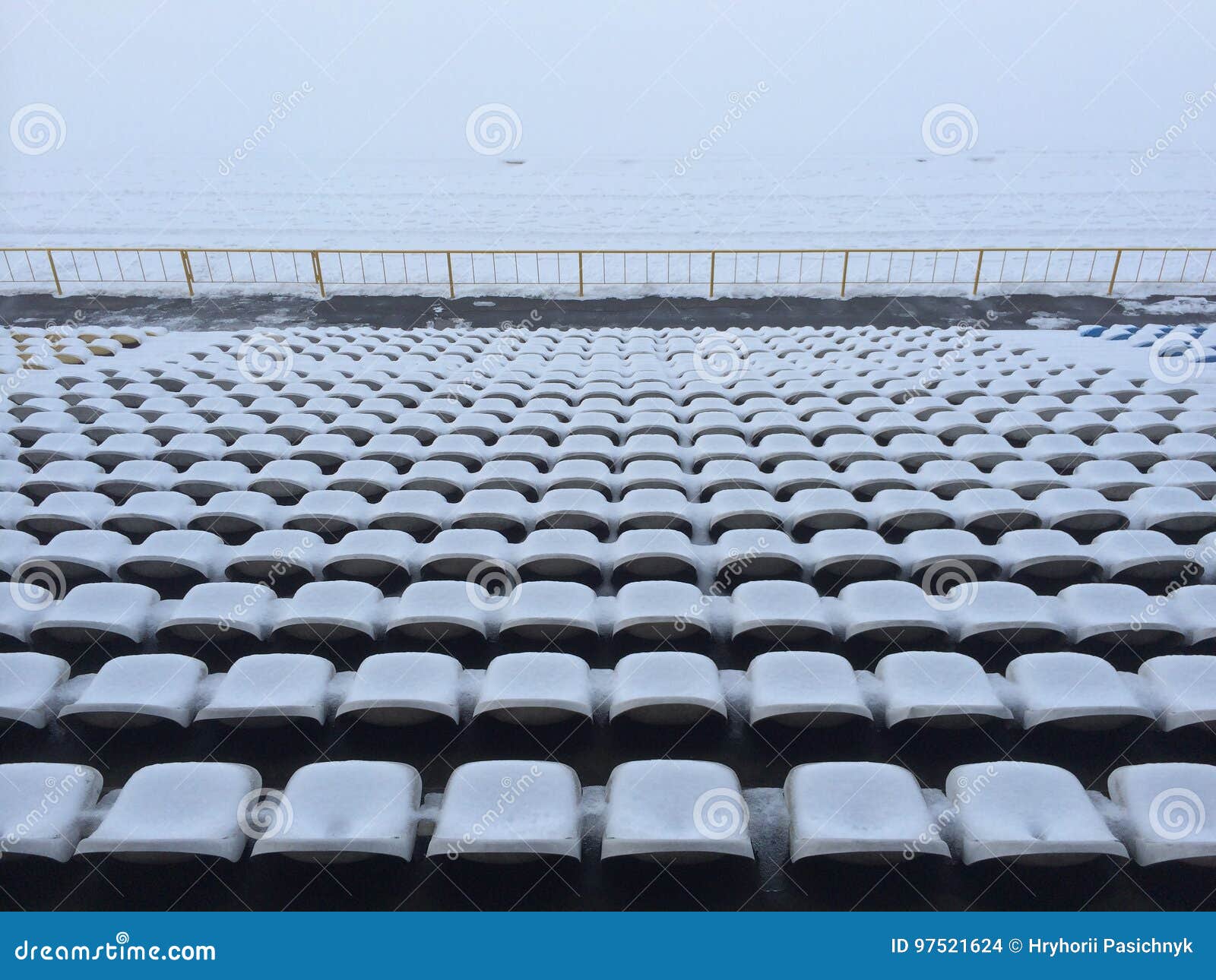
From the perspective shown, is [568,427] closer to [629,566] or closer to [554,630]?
[629,566]

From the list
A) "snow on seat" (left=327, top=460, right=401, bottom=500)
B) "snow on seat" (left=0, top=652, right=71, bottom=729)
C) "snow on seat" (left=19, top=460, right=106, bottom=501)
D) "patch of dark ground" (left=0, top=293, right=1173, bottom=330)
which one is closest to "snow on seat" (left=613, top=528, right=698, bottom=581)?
"snow on seat" (left=327, top=460, right=401, bottom=500)

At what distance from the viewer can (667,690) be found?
3123 millimetres

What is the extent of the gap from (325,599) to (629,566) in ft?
5.32

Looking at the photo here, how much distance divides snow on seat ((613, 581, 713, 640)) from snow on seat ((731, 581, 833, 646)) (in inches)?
7.3

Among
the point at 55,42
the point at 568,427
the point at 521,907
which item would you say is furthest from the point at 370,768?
the point at 55,42

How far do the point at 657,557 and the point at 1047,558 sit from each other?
84.3 inches

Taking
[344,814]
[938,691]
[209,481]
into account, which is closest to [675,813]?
[344,814]

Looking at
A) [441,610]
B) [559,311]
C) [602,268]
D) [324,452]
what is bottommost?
[602,268]

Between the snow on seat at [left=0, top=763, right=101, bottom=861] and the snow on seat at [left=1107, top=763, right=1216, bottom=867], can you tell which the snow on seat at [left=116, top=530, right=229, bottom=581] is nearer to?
the snow on seat at [left=0, top=763, right=101, bottom=861]

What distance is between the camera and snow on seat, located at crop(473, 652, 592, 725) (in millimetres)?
3064

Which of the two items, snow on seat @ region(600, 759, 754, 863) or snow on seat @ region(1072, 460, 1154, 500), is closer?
snow on seat @ region(600, 759, 754, 863)

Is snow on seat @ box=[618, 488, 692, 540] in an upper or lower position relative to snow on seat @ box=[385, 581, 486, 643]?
lower

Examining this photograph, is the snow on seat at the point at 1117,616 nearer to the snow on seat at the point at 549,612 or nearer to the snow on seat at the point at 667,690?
the snow on seat at the point at 667,690

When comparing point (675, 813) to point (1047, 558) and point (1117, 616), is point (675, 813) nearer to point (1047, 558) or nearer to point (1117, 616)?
point (1117, 616)
